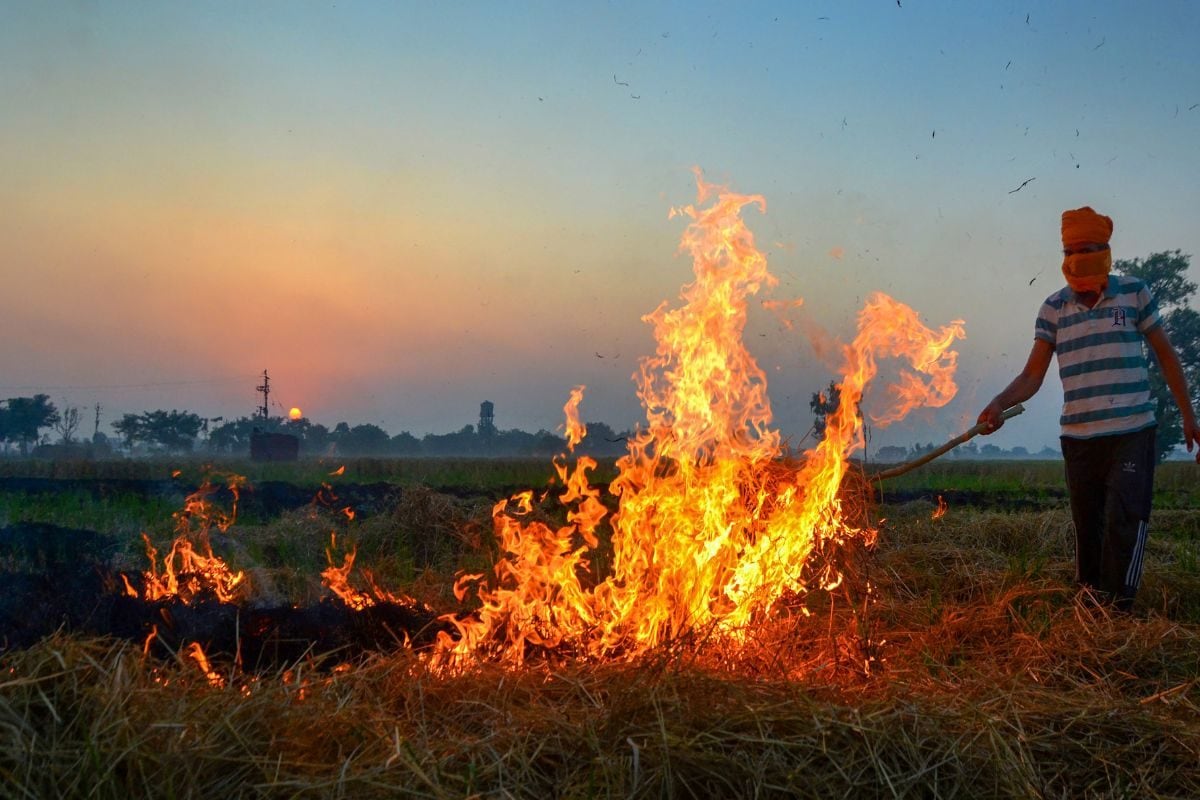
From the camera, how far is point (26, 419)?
92375 millimetres

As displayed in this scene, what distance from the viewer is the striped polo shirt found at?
15.3ft

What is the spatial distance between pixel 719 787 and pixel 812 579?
2.25 metres

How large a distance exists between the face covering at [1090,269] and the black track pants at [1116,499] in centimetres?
83

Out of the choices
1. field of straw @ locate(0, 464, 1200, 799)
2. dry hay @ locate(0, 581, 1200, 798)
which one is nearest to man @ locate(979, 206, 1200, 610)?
field of straw @ locate(0, 464, 1200, 799)

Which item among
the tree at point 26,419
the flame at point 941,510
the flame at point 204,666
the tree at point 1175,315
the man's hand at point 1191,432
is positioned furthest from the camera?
the tree at point 26,419

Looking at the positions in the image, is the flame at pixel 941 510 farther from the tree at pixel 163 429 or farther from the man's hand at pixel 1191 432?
the tree at pixel 163 429

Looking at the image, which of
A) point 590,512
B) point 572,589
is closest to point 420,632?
point 572,589

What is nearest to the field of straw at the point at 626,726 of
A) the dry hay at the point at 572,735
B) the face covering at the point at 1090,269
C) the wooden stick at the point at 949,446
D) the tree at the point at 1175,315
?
the dry hay at the point at 572,735

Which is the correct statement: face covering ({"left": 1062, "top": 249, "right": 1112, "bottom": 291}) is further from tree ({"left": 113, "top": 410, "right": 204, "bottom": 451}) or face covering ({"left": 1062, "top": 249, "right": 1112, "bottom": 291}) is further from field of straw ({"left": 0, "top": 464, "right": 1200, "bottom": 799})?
tree ({"left": 113, "top": 410, "right": 204, "bottom": 451})

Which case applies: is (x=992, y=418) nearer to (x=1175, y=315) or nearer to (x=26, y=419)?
(x=1175, y=315)

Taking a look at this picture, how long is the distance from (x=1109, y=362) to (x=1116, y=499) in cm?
74

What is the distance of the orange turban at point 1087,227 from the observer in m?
4.75

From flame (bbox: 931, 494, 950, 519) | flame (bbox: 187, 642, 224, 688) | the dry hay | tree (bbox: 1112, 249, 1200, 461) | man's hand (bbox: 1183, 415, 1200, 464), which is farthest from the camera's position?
tree (bbox: 1112, 249, 1200, 461)

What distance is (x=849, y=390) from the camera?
489 centimetres
